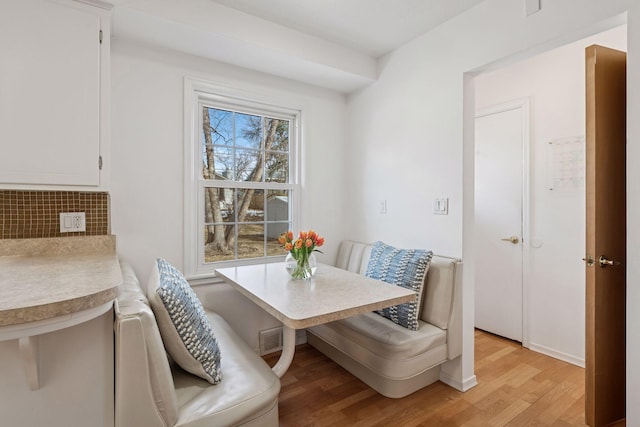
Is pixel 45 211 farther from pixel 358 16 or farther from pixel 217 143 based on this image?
pixel 358 16

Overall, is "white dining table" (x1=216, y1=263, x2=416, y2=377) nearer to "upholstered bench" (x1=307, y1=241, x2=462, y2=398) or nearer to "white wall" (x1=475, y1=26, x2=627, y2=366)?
"upholstered bench" (x1=307, y1=241, x2=462, y2=398)

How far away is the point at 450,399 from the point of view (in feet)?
6.49

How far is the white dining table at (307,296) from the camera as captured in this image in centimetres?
142

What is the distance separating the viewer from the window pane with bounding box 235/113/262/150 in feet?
8.61

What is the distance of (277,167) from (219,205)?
0.61 meters

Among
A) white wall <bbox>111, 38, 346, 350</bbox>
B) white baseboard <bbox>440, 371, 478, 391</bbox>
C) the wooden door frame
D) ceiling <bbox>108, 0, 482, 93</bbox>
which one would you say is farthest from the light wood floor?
ceiling <bbox>108, 0, 482, 93</bbox>

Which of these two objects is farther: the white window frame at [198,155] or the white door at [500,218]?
the white door at [500,218]

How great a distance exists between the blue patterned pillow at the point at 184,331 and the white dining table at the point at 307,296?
0.31m

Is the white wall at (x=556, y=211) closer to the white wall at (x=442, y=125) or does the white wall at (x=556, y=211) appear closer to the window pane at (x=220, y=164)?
the white wall at (x=442, y=125)

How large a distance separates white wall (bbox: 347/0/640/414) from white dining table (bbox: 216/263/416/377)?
0.69 metres

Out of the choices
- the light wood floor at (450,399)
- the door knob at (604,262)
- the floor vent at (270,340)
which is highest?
the door knob at (604,262)

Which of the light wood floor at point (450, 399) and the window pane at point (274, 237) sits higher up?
the window pane at point (274, 237)

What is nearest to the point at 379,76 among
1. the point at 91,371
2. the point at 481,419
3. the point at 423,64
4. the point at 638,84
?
the point at 423,64

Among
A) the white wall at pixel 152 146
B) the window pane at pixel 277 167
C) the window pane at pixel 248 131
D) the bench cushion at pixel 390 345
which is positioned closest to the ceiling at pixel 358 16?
the white wall at pixel 152 146
